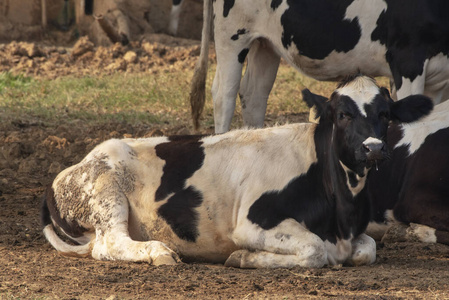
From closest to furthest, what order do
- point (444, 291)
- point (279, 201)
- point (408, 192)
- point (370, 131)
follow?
point (444, 291) < point (370, 131) < point (279, 201) < point (408, 192)

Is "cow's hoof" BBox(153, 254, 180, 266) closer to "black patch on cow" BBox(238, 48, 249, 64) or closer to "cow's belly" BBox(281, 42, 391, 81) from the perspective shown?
"cow's belly" BBox(281, 42, 391, 81)

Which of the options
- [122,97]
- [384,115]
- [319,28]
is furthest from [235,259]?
[122,97]

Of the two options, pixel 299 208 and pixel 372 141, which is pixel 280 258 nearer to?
pixel 299 208

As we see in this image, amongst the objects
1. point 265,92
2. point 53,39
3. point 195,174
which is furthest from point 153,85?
point 195,174

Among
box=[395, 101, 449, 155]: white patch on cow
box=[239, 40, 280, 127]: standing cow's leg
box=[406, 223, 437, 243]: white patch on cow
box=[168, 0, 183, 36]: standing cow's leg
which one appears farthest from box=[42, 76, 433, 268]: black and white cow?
box=[168, 0, 183, 36]: standing cow's leg

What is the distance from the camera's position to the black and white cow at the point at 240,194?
5.73 m

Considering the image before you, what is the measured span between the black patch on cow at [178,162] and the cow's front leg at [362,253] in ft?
4.29

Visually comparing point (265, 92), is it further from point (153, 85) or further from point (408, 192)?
point (153, 85)

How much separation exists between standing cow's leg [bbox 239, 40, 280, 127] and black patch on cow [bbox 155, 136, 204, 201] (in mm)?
3410

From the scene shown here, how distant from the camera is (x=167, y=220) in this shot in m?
6.16

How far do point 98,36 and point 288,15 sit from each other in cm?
973

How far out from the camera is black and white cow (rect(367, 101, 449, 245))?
671 cm

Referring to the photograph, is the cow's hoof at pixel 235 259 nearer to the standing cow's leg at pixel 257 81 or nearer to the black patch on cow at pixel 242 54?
the black patch on cow at pixel 242 54

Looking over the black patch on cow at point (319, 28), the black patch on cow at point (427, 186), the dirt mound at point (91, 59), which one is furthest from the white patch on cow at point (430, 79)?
the dirt mound at point (91, 59)
